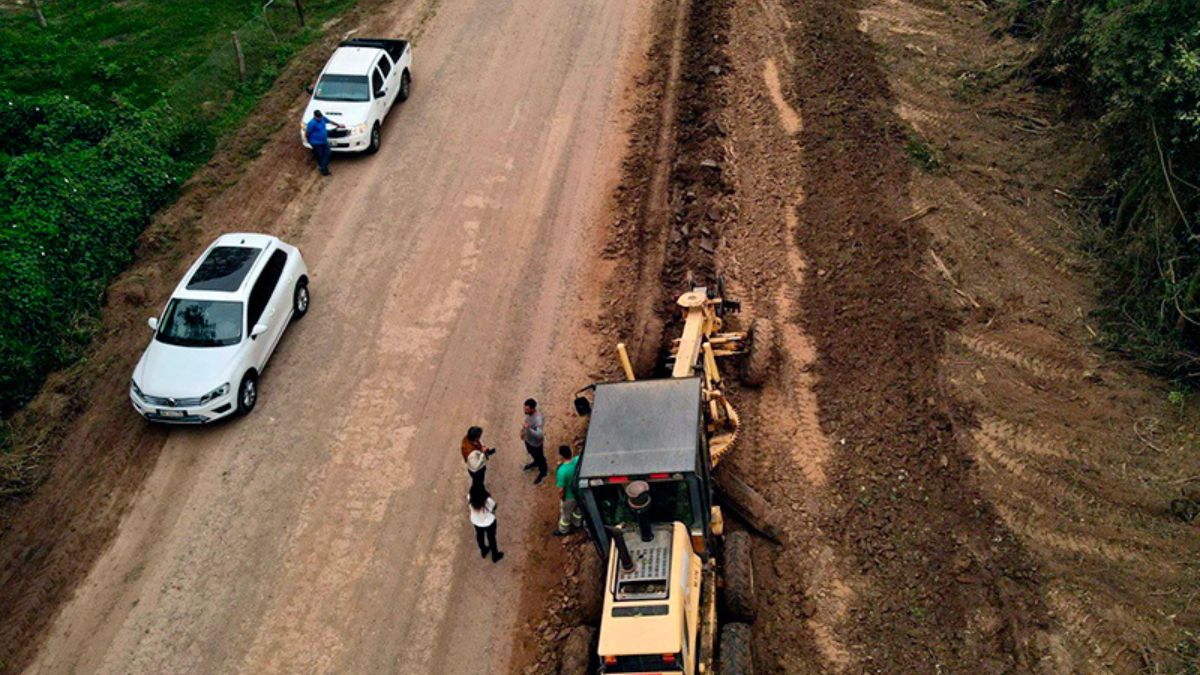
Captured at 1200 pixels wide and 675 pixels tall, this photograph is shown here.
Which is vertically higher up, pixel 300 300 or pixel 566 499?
pixel 566 499

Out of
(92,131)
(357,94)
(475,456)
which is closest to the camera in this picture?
(475,456)

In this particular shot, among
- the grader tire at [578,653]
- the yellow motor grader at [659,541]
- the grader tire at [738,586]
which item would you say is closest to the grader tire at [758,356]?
the yellow motor grader at [659,541]

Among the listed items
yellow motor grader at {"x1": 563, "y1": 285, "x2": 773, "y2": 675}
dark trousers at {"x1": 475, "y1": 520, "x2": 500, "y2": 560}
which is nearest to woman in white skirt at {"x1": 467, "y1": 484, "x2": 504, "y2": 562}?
dark trousers at {"x1": 475, "y1": 520, "x2": 500, "y2": 560}

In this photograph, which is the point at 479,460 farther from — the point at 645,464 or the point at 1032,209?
the point at 1032,209

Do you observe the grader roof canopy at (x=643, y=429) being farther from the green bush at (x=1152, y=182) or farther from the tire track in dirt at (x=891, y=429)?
the green bush at (x=1152, y=182)

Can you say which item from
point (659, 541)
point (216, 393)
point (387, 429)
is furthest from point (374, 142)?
point (659, 541)

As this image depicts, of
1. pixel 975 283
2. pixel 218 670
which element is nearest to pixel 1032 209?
pixel 975 283

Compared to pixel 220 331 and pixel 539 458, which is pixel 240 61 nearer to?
pixel 220 331
